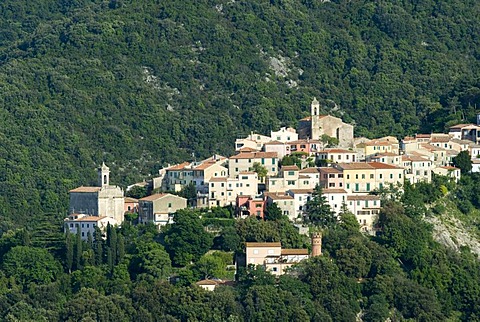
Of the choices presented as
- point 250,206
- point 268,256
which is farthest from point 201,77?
point 268,256

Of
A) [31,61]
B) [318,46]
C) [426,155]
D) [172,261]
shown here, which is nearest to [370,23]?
[318,46]

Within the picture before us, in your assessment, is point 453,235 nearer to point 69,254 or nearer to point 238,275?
point 238,275

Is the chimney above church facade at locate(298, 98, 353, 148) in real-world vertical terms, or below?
below

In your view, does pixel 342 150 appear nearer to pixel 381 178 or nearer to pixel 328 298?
pixel 381 178

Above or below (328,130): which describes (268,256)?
below

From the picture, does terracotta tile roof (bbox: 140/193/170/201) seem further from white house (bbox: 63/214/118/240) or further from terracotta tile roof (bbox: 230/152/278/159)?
terracotta tile roof (bbox: 230/152/278/159)

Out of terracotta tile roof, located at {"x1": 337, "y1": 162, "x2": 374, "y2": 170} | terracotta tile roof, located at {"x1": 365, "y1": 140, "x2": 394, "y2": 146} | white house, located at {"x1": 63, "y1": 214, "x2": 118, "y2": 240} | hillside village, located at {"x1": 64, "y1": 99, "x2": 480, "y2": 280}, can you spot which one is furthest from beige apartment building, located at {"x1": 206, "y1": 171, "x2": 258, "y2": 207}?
terracotta tile roof, located at {"x1": 365, "y1": 140, "x2": 394, "y2": 146}

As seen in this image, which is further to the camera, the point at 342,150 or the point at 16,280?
the point at 342,150
